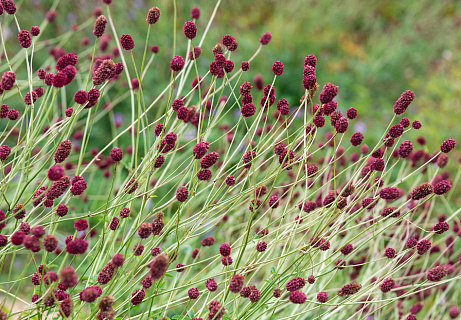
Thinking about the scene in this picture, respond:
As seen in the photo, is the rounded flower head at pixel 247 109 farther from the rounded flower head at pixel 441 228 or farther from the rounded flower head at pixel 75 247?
the rounded flower head at pixel 441 228

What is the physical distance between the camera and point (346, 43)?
556cm

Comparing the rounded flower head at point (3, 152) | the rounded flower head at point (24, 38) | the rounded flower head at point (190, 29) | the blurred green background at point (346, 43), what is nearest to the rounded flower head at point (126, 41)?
the rounded flower head at point (190, 29)

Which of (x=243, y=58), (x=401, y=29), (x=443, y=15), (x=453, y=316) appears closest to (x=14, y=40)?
(x=243, y=58)

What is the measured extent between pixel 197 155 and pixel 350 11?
5422 mm

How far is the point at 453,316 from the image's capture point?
1.62 m

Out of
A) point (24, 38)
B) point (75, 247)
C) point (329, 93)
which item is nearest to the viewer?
point (75, 247)

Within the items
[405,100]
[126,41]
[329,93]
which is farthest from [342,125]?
[126,41]

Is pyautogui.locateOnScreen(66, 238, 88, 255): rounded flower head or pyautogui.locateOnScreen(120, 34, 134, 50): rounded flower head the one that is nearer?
pyautogui.locateOnScreen(66, 238, 88, 255): rounded flower head

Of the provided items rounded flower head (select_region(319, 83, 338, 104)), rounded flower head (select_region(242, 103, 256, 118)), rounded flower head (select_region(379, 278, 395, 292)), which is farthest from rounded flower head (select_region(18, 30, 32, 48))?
Answer: rounded flower head (select_region(379, 278, 395, 292))

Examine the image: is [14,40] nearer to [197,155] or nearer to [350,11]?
[197,155]

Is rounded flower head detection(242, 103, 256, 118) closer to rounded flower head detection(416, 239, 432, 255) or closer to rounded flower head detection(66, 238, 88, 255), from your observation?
rounded flower head detection(66, 238, 88, 255)

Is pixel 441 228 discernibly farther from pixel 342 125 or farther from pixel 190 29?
pixel 190 29

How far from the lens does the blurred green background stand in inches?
156

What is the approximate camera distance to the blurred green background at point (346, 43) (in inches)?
156
